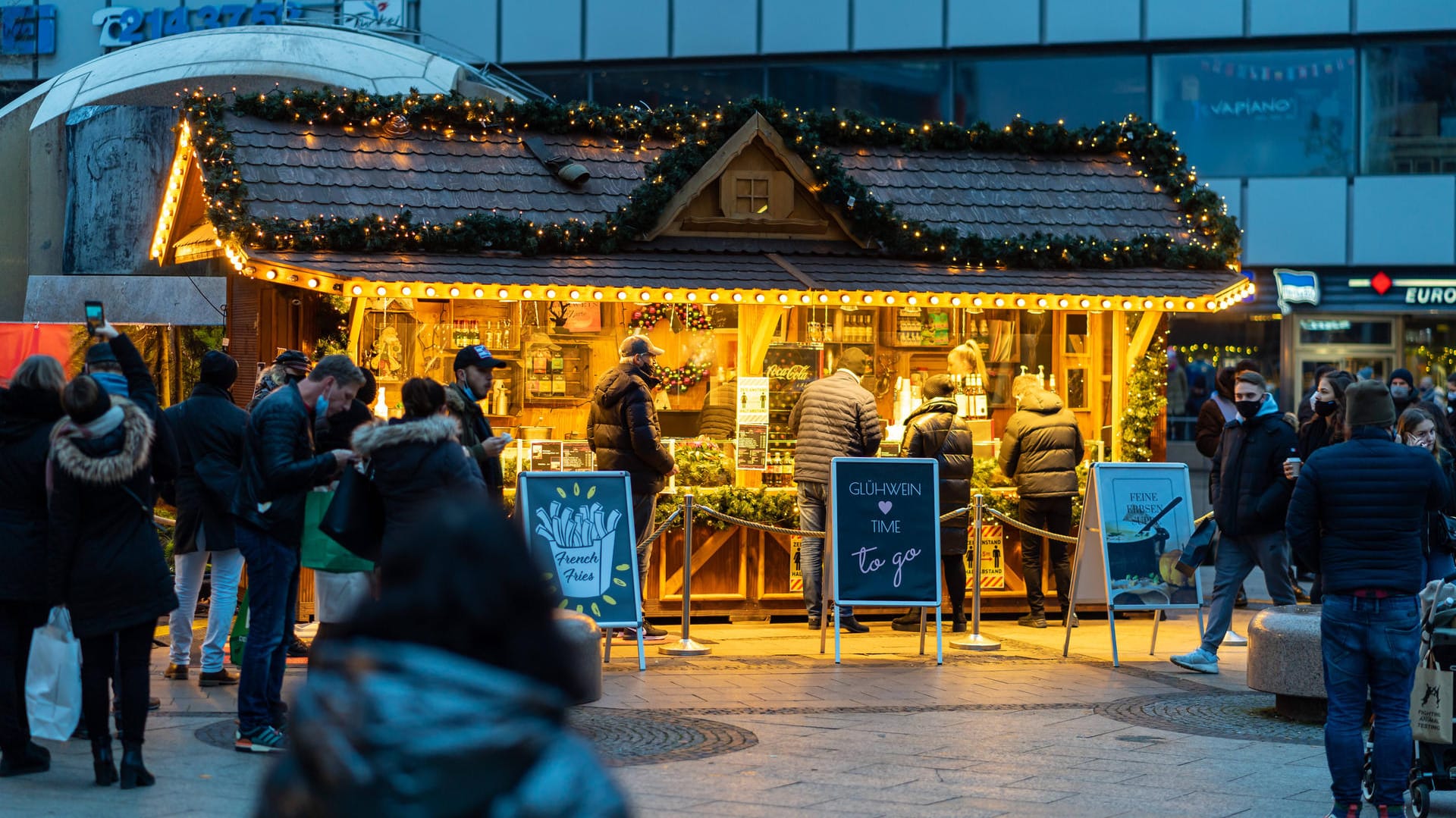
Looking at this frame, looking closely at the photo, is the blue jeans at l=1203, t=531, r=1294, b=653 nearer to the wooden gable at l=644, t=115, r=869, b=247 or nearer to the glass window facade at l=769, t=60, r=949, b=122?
the wooden gable at l=644, t=115, r=869, b=247

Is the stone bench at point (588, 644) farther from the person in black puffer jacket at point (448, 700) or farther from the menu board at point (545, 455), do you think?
the person in black puffer jacket at point (448, 700)

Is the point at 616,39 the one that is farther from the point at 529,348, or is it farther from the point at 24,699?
the point at 24,699

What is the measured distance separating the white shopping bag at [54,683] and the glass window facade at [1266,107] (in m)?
22.3

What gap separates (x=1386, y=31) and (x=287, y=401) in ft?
75.0

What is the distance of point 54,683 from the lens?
7059 mm

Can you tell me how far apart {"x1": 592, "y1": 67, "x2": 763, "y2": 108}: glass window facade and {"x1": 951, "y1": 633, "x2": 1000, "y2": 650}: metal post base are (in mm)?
17172

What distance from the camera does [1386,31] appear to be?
25781 mm

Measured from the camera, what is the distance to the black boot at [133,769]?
675 cm

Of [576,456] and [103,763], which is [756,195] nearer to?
[576,456]

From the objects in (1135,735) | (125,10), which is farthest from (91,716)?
(125,10)

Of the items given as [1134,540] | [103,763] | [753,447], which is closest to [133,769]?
[103,763]

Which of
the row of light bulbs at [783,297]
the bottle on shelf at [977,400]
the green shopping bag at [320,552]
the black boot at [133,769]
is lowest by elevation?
the black boot at [133,769]

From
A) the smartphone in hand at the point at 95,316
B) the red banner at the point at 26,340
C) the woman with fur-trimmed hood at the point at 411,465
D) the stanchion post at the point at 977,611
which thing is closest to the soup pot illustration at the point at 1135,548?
the stanchion post at the point at 977,611

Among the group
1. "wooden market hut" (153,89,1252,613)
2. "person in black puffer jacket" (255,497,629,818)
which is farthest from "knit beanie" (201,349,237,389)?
"person in black puffer jacket" (255,497,629,818)
